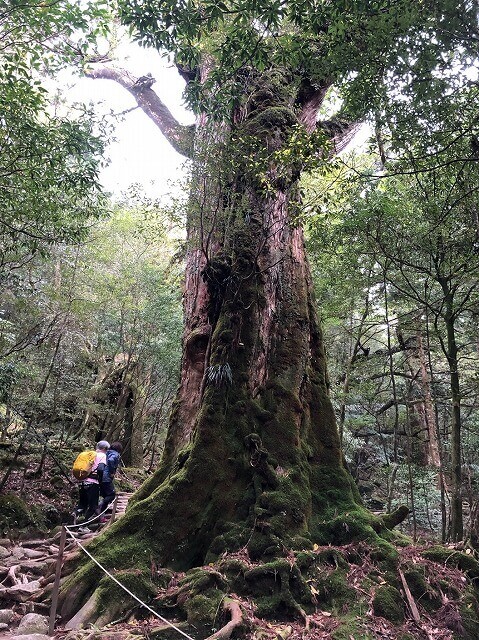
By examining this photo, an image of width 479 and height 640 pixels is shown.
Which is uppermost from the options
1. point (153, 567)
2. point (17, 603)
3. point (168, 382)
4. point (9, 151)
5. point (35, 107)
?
point (35, 107)

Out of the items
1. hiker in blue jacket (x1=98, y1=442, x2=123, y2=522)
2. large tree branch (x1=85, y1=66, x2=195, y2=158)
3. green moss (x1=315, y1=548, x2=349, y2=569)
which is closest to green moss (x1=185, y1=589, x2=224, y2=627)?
green moss (x1=315, y1=548, x2=349, y2=569)

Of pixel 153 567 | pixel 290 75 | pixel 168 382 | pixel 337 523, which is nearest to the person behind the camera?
pixel 153 567

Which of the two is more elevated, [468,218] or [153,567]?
[468,218]

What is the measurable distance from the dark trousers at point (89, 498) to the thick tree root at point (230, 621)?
197 inches

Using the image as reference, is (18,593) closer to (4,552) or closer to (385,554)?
(4,552)

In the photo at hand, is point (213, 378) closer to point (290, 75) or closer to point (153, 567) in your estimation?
point (153, 567)

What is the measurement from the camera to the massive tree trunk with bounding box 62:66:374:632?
488cm

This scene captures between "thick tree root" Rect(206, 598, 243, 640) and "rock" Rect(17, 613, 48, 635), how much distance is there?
1.65 metres

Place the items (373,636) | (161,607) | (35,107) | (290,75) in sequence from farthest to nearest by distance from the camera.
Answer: (290,75), (35,107), (161,607), (373,636)

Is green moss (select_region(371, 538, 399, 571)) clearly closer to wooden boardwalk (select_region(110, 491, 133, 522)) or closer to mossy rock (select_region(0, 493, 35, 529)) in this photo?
wooden boardwalk (select_region(110, 491, 133, 522))

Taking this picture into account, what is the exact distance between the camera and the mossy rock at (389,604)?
3.99 meters

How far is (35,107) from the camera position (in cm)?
573

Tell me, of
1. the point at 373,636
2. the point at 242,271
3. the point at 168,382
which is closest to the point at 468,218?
the point at 242,271

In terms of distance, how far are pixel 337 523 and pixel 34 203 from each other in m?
5.94
